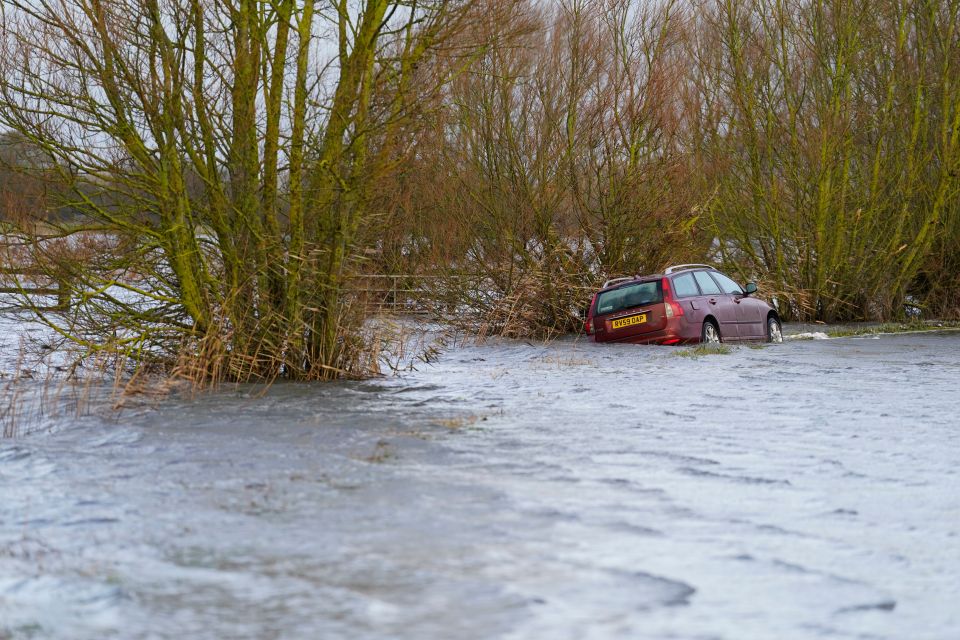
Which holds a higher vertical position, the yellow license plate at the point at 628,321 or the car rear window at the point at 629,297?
the car rear window at the point at 629,297

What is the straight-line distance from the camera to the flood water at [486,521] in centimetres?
457

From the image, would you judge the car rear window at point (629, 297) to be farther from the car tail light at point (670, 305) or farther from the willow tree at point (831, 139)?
the willow tree at point (831, 139)

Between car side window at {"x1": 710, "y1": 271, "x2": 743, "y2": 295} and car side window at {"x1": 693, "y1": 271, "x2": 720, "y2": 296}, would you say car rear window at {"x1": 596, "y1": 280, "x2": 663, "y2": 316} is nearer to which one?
car side window at {"x1": 693, "y1": 271, "x2": 720, "y2": 296}

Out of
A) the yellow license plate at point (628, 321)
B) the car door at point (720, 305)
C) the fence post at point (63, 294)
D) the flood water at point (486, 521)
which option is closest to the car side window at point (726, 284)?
the car door at point (720, 305)

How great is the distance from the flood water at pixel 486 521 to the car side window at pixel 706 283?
813 centimetres

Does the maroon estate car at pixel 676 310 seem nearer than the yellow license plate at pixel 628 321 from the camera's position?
Yes

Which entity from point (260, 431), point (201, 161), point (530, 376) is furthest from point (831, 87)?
point (260, 431)

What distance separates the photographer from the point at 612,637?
427cm

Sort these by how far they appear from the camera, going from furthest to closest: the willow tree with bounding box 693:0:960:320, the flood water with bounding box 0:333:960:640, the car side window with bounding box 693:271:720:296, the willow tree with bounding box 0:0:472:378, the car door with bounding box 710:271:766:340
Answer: the willow tree with bounding box 693:0:960:320 → the car door with bounding box 710:271:766:340 → the car side window with bounding box 693:271:720:296 → the willow tree with bounding box 0:0:472:378 → the flood water with bounding box 0:333:960:640

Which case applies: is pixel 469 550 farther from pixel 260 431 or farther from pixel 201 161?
pixel 201 161

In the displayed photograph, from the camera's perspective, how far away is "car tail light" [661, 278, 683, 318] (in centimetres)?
1917

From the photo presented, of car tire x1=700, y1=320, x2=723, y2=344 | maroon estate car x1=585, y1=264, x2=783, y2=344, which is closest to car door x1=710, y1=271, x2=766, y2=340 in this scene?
maroon estate car x1=585, y1=264, x2=783, y2=344

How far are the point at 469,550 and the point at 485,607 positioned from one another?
0.91 metres

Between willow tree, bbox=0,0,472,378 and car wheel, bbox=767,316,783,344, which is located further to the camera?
car wheel, bbox=767,316,783,344
